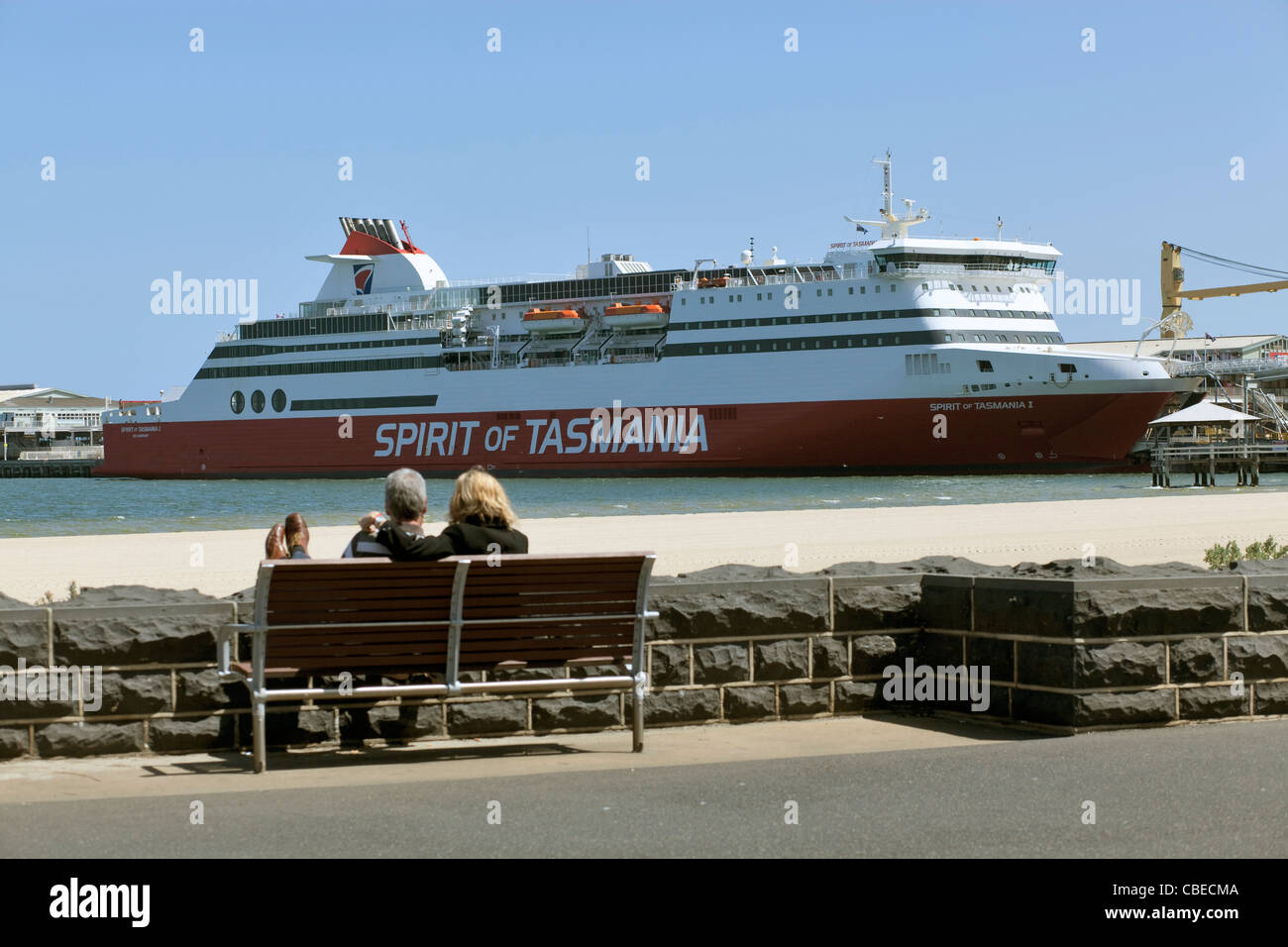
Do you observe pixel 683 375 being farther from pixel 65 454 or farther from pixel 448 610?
pixel 65 454

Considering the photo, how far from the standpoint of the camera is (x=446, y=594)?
546cm

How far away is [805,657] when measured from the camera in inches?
249

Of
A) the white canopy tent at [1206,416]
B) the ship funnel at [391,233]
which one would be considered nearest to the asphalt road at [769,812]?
the white canopy tent at [1206,416]

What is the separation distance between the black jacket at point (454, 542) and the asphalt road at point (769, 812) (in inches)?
33.3

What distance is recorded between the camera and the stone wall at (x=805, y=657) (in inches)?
216

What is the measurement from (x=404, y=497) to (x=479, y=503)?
299 mm

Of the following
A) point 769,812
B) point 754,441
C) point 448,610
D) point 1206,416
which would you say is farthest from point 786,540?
point 754,441

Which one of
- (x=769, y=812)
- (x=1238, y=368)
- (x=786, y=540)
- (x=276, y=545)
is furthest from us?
(x=1238, y=368)

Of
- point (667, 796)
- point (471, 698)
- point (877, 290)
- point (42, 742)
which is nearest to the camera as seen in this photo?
point (667, 796)

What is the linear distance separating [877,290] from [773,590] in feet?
149

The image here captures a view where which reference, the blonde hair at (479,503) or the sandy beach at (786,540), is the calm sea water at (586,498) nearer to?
the sandy beach at (786,540)

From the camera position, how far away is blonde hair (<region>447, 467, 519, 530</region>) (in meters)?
5.75
